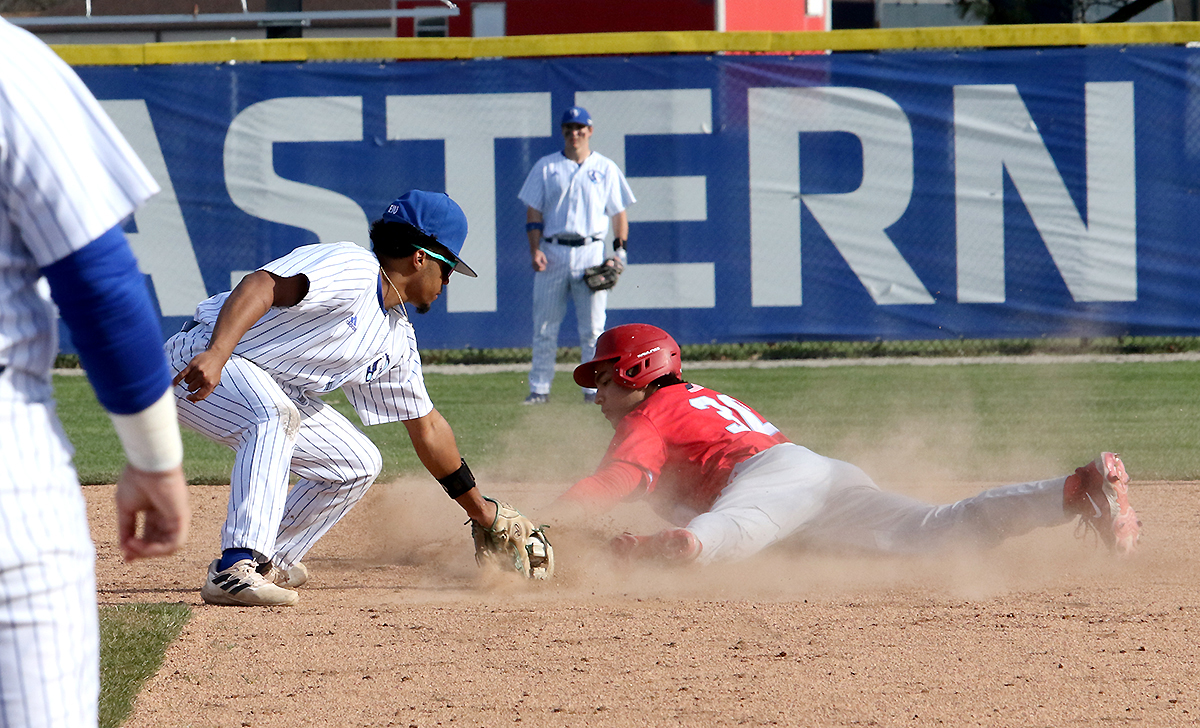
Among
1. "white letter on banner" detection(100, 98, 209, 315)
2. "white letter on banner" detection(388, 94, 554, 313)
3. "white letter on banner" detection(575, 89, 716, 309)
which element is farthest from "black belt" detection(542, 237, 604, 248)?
"white letter on banner" detection(100, 98, 209, 315)

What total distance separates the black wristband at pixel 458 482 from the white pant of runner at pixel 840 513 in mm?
734

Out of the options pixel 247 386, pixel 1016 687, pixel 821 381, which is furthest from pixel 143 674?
pixel 821 381

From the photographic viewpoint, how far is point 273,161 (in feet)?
36.3

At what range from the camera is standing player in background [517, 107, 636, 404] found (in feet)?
30.4

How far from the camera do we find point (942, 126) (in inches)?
435

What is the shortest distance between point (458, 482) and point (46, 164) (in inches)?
105

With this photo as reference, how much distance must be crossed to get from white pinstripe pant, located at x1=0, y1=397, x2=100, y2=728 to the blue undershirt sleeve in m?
0.11

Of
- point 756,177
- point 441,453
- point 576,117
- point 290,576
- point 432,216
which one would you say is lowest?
point 290,576

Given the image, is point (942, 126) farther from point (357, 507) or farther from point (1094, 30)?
point (357, 507)

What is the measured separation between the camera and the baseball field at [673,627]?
2.82 meters

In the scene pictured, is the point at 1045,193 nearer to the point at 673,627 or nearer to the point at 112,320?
the point at 673,627

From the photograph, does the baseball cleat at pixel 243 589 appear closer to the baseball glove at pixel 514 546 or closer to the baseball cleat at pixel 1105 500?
the baseball glove at pixel 514 546

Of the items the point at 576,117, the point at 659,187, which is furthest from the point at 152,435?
the point at 659,187

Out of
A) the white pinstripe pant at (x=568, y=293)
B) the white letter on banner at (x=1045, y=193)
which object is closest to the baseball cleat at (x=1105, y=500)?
the white pinstripe pant at (x=568, y=293)
